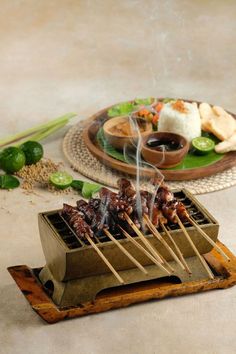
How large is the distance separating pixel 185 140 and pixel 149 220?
1.52m

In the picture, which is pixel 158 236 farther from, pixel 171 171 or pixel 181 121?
pixel 181 121

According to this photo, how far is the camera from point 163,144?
17.2 feet

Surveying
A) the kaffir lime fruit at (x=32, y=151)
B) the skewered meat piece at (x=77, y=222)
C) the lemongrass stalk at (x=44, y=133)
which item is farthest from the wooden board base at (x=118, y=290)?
the lemongrass stalk at (x=44, y=133)

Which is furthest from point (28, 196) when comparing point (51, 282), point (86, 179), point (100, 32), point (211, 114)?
point (100, 32)

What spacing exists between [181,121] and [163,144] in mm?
259

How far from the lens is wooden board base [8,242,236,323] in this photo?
3764mm

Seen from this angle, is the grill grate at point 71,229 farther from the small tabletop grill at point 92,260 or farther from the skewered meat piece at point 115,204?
the skewered meat piece at point 115,204

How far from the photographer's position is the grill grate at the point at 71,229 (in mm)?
3701

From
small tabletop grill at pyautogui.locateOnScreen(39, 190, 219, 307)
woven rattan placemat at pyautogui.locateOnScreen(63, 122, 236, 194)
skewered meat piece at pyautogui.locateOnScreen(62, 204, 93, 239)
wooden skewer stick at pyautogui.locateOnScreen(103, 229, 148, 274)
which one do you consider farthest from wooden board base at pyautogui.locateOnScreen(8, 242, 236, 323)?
woven rattan placemat at pyautogui.locateOnScreen(63, 122, 236, 194)

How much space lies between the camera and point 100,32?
25.4 feet

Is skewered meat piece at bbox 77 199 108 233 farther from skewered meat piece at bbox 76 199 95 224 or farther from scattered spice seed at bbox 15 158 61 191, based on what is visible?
scattered spice seed at bbox 15 158 61 191

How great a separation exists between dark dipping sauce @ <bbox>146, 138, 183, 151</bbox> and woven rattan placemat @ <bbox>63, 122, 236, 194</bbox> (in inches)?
8.7

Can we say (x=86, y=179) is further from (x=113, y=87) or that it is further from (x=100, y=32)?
(x=100, y=32)

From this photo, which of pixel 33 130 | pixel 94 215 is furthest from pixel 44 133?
pixel 94 215
